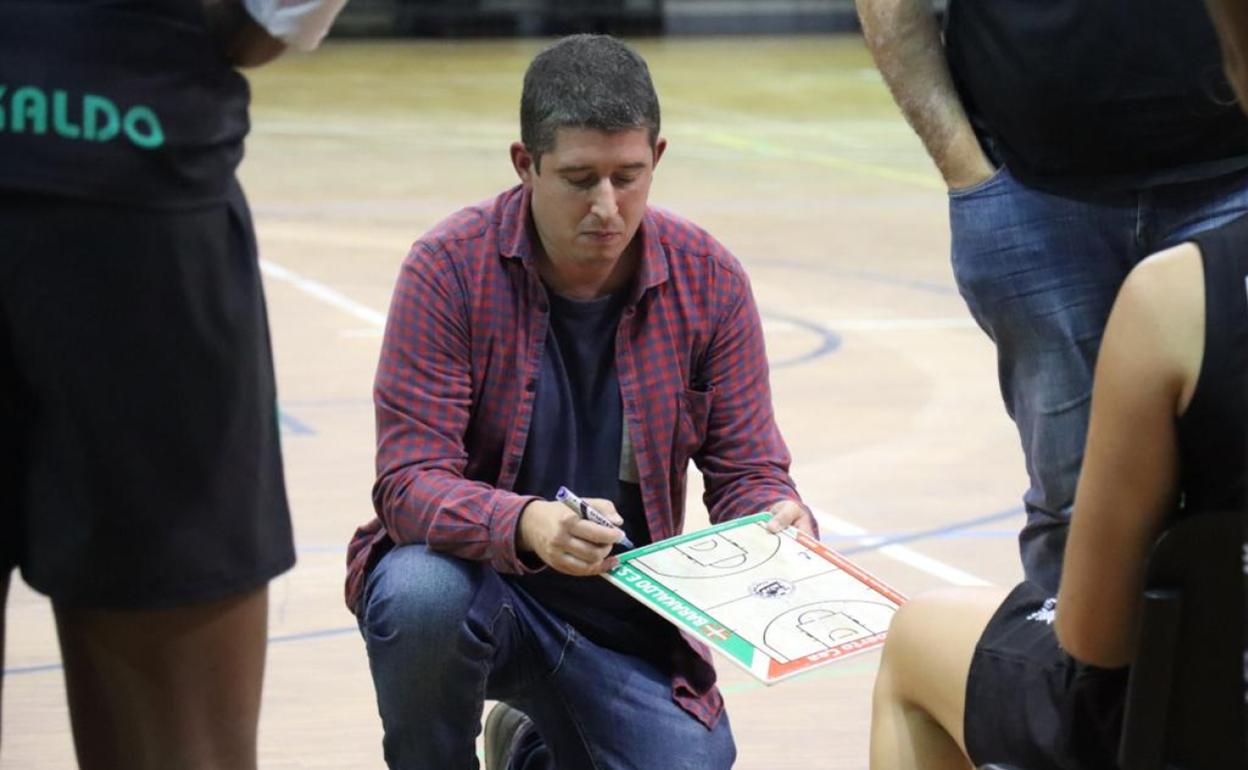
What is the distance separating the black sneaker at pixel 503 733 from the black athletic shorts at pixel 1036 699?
1.03m

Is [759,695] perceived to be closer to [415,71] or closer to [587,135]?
[587,135]

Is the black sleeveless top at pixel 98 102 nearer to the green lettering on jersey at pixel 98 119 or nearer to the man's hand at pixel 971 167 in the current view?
the green lettering on jersey at pixel 98 119

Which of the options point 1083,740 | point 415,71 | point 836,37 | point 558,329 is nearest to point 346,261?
point 558,329

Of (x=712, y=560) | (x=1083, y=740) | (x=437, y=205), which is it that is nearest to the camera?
(x=1083, y=740)

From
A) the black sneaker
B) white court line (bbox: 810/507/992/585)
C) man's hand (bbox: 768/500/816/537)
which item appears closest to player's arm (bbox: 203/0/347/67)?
man's hand (bbox: 768/500/816/537)

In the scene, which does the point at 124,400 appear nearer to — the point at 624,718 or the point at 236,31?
the point at 236,31

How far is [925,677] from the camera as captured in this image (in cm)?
219

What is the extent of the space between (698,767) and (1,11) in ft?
5.21

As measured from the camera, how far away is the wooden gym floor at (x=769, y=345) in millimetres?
3623

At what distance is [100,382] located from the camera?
160 centimetres

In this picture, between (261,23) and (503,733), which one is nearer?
(261,23)

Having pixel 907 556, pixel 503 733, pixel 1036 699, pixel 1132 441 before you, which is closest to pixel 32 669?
pixel 503 733

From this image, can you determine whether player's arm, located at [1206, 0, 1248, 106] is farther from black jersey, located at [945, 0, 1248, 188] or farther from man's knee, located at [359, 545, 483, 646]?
man's knee, located at [359, 545, 483, 646]

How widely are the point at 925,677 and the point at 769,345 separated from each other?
4722 millimetres
